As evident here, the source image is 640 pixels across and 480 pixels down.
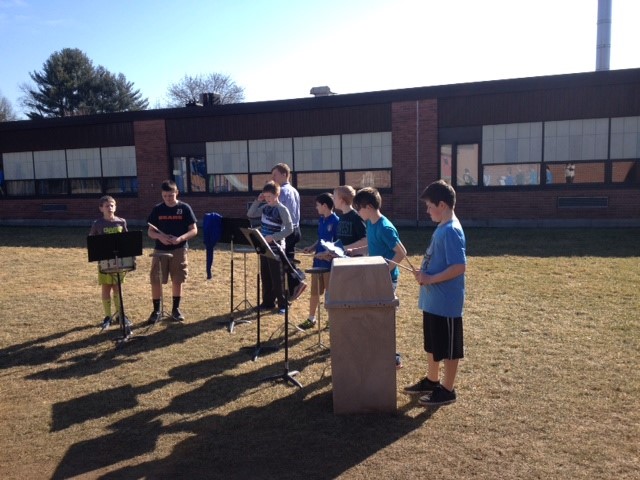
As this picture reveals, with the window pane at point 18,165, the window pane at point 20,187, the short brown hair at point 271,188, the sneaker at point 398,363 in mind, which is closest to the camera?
the sneaker at point 398,363

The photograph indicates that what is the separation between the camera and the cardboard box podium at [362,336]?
4.54 meters

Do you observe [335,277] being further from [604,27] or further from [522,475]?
[604,27]

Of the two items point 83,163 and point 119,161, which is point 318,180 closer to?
point 119,161

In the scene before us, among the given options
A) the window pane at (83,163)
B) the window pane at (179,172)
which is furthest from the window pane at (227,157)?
the window pane at (83,163)

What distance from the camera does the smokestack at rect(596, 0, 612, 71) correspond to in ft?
84.8

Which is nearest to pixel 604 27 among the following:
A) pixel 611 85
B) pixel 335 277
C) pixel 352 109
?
pixel 611 85

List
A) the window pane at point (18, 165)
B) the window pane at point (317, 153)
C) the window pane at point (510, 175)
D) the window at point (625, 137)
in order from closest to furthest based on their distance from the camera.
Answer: the window at point (625, 137), the window pane at point (510, 175), the window pane at point (317, 153), the window pane at point (18, 165)

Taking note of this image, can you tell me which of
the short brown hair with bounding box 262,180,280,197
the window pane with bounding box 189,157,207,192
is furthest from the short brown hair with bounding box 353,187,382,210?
the window pane with bounding box 189,157,207,192

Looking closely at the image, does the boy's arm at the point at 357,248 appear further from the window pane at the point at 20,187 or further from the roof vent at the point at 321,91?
the window pane at the point at 20,187

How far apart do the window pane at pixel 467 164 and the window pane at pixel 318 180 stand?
13.5ft

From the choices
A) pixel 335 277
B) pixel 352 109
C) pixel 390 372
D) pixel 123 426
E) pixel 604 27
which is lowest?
pixel 123 426

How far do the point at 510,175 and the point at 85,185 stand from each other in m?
16.5

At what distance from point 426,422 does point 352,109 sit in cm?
1608

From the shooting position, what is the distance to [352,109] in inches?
765
